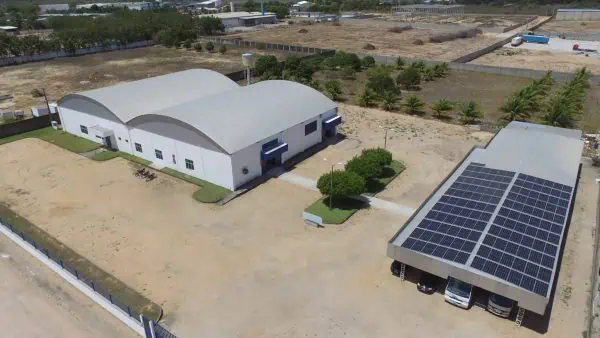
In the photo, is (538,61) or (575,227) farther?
(538,61)

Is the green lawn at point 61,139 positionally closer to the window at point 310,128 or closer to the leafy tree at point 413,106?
the window at point 310,128

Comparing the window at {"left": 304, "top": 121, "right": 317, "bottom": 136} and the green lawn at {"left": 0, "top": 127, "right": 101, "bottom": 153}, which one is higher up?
the window at {"left": 304, "top": 121, "right": 317, "bottom": 136}

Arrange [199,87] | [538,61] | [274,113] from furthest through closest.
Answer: [538,61] → [199,87] → [274,113]

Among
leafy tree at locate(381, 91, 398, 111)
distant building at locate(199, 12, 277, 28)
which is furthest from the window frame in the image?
distant building at locate(199, 12, 277, 28)

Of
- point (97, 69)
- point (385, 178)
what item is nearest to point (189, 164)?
point (385, 178)

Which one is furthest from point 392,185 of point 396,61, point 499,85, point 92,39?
point 92,39

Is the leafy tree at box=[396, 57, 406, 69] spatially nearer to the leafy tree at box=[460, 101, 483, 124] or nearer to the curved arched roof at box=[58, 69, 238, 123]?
the leafy tree at box=[460, 101, 483, 124]

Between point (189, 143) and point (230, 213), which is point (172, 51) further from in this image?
point (230, 213)
